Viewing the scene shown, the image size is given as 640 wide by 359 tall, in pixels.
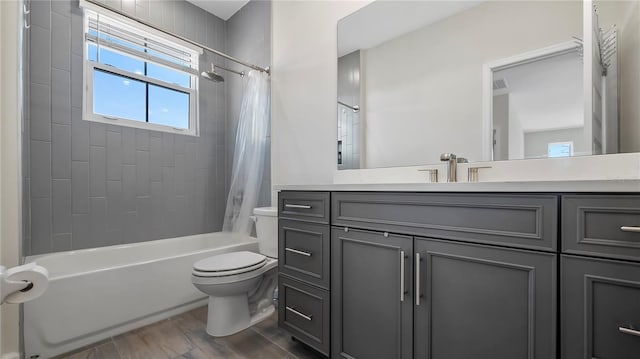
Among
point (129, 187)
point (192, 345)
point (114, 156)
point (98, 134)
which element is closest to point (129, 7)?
point (98, 134)

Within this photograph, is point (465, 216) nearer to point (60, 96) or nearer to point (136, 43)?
point (60, 96)

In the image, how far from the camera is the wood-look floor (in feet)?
5.02

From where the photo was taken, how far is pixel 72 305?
5.17 ft

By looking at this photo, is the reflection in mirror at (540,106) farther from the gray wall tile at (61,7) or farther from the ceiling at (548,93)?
the gray wall tile at (61,7)

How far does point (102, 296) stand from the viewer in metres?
1.68

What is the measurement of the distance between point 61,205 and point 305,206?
201 centimetres

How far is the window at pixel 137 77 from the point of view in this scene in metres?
2.24

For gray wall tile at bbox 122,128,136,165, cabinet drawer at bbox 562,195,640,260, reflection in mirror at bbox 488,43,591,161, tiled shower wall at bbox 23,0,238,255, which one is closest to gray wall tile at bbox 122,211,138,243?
tiled shower wall at bbox 23,0,238,255

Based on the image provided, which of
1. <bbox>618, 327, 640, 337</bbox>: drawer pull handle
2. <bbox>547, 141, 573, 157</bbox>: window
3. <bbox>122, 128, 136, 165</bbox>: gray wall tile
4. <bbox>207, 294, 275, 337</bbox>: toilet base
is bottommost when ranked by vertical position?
<bbox>207, 294, 275, 337</bbox>: toilet base

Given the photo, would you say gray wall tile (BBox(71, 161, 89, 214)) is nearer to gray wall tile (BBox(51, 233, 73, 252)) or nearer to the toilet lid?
gray wall tile (BBox(51, 233, 73, 252))

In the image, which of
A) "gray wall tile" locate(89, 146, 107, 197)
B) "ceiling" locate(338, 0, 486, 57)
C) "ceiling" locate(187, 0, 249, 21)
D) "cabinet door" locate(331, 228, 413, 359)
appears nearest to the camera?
"cabinet door" locate(331, 228, 413, 359)

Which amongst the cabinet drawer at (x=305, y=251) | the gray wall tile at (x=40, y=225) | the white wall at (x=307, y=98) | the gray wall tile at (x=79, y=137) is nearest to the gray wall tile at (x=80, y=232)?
the gray wall tile at (x=40, y=225)

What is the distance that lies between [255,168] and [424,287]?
5.94ft

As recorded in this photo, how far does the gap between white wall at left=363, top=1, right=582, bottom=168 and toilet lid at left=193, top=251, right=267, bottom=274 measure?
985mm
